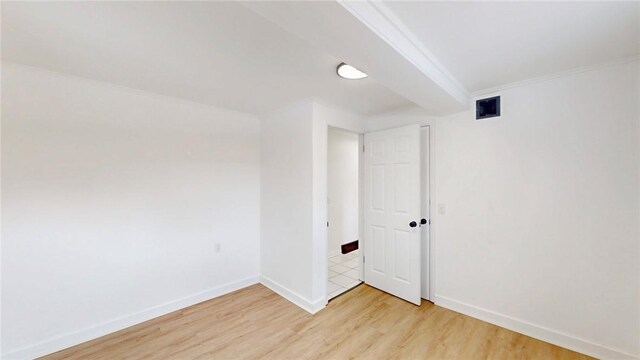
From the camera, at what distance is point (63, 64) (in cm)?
188

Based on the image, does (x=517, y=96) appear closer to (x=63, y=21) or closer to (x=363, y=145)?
(x=363, y=145)

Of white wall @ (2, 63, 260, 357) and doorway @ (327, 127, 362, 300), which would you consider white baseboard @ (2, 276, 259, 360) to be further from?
doorway @ (327, 127, 362, 300)

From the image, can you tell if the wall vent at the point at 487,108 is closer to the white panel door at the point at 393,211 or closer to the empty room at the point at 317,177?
the empty room at the point at 317,177

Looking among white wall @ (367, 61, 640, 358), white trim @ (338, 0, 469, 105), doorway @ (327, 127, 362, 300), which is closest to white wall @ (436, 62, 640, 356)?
white wall @ (367, 61, 640, 358)

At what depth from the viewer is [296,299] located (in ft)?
8.99

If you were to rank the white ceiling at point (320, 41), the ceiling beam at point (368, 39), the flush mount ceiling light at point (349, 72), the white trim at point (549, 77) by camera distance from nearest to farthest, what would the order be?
the ceiling beam at point (368, 39) → the white ceiling at point (320, 41) → the white trim at point (549, 77) → the flush mount ceiling light at point (349, 72)

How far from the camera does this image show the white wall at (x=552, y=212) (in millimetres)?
1782

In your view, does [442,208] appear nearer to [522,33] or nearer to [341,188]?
[522,33]

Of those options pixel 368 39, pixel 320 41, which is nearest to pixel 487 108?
pixel 368 39

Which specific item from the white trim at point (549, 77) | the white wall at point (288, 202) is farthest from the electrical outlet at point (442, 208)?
the white wall at point (288, 202)

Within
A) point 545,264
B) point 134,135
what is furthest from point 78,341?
point 545,264

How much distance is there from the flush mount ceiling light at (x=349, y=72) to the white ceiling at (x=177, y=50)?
74mm

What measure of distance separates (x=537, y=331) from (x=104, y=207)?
13.6 ft

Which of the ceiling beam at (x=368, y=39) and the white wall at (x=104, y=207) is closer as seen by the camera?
the ceiling beam at (x=368, y=39)
